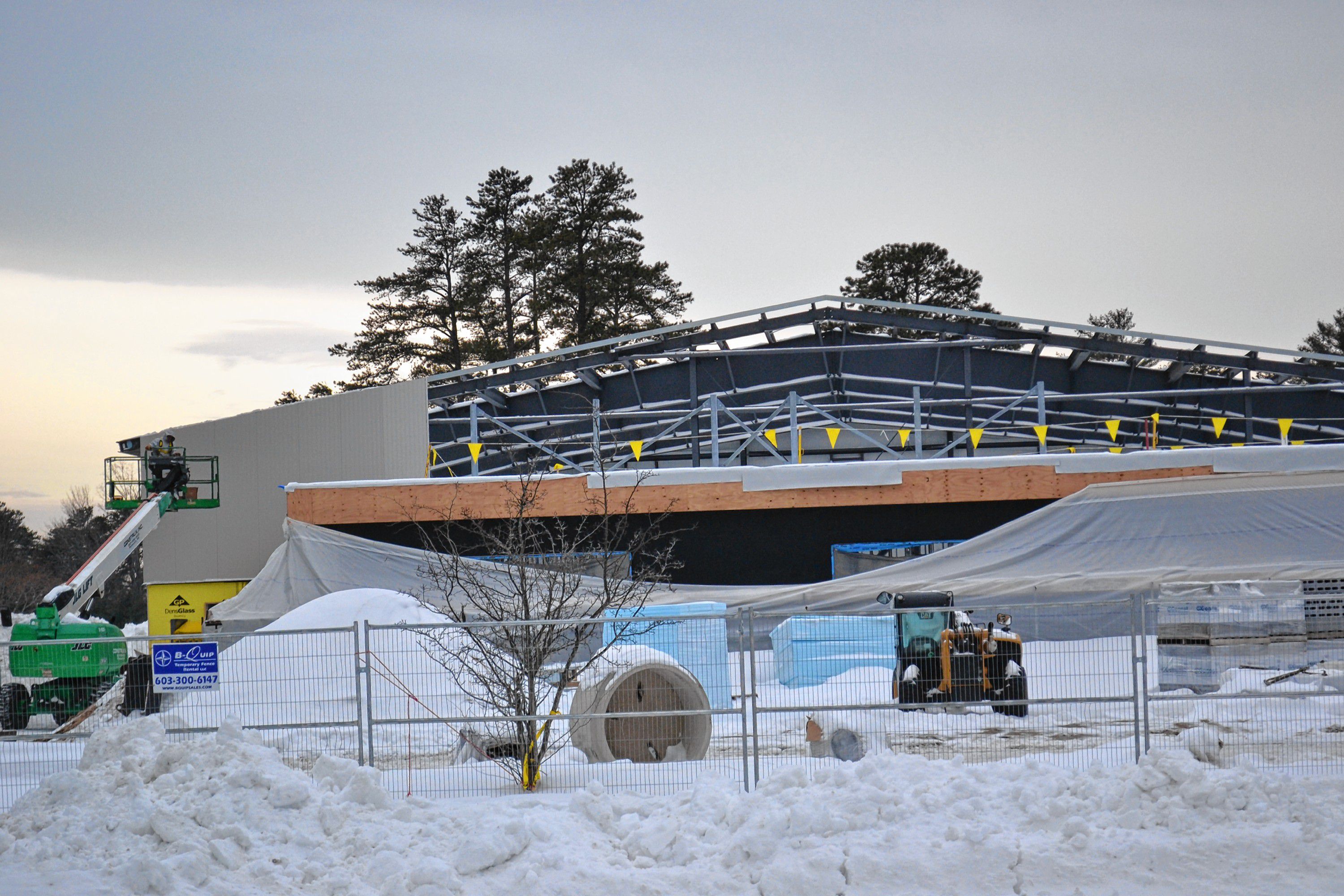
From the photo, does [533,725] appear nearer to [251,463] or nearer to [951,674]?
[951,674]

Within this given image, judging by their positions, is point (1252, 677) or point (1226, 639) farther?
point (1252, 677)

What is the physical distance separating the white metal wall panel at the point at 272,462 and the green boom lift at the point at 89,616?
523mm

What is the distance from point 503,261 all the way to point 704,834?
47.1m

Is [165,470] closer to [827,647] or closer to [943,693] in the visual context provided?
[827,647]

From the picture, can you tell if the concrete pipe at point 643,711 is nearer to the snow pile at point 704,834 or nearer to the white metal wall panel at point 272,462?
the snow pile at point 704,834

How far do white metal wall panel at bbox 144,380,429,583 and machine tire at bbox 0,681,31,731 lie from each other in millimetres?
7347

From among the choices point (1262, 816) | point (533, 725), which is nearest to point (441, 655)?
point (533, 725)

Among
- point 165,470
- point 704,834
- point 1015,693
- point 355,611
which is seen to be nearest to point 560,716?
point 704,834

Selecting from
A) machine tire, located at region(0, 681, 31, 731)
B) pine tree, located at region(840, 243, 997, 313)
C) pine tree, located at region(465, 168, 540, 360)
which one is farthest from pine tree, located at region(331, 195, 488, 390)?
machine tire, located at region(0, 681, 31, 731)

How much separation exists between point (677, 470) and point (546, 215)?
3435cm

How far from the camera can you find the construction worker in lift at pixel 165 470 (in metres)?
21.7

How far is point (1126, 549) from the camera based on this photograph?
64.7 feet

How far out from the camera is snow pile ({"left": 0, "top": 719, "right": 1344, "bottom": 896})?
7668 millimetres

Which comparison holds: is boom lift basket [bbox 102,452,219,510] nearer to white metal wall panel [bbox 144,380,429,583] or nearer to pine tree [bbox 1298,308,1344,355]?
white metal wall panel [bbox 144,380,429,583]
